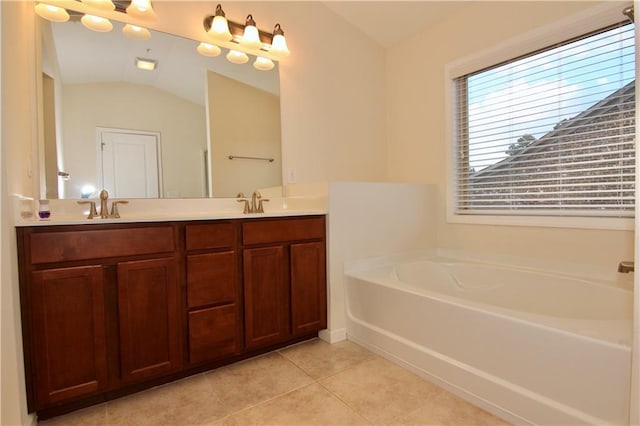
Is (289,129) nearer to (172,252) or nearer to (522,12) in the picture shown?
(172,252)

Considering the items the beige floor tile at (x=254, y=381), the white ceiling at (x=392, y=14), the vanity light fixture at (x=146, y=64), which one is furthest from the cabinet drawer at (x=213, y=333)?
the white ceiling at (x=392, y=14)

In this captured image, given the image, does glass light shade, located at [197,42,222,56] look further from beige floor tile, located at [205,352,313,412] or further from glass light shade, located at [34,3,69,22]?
beige floor tile, located at [205,352,313,412]

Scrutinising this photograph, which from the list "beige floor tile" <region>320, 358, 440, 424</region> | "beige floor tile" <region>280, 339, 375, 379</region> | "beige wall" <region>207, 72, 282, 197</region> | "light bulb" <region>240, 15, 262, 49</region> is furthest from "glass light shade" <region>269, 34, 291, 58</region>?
"beige floor tile" <region>320, 358, 440, 424</region>

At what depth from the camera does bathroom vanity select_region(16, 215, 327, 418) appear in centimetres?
140

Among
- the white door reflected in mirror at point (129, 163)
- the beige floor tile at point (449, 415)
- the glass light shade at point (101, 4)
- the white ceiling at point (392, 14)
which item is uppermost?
the white ceiling at point (392, 14)

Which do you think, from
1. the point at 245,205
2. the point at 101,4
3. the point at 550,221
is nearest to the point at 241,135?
the point at 245,205

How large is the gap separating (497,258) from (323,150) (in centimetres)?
157

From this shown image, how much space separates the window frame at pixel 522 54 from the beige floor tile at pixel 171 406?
2121 mm

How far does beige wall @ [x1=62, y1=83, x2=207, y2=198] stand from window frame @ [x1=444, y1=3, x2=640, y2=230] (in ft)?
6.27

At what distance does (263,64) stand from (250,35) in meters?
0.22

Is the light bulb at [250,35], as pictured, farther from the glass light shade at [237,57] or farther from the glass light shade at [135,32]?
the glass light shade at [135,32]

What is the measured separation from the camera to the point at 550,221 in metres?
2.14

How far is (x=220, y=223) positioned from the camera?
1.83 m

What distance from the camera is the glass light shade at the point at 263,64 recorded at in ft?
8.21
